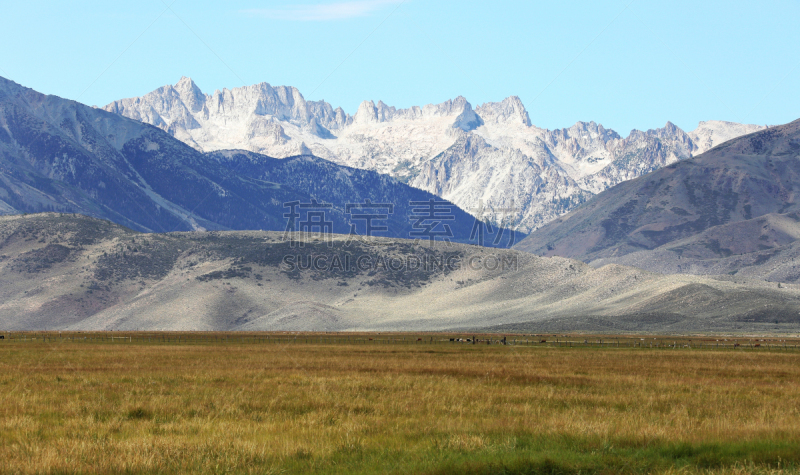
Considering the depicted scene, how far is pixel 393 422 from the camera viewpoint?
2694cm

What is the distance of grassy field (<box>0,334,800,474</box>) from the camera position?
65.2ft

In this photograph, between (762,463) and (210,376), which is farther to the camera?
(210,376)

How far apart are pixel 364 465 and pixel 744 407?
20197mm

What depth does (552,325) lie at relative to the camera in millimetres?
172625

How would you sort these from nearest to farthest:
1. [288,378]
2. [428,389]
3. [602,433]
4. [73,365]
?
[602,433], [428,389], [288,378], [73,365]

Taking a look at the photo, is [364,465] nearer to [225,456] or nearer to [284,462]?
[284,462]

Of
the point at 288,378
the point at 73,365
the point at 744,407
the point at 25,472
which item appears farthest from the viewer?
the point at 73,365

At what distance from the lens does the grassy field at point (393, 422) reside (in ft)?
65.2

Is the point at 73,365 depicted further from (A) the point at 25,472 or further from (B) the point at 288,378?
(A) the point at 25,472

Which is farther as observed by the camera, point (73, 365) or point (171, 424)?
point (73, 365)

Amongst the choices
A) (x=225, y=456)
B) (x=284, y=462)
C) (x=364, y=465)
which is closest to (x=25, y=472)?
(x=225, y=456)

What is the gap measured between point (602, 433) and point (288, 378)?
2405 centimetres

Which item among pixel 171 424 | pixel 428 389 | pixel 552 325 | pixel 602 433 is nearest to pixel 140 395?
pixel 171 424

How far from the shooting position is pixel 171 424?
25.7 metres
